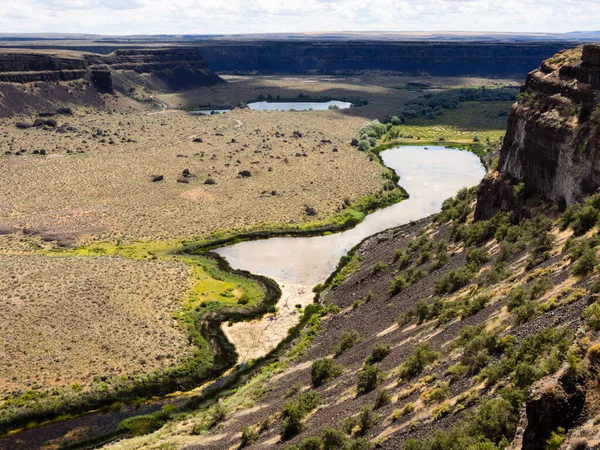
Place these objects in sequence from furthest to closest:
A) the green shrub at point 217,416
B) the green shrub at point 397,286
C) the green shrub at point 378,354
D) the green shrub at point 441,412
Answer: the green shrub at point 397,286, the green shrub at point 217,416, the green shrub at point 378,354, the green shrub at point 441,412

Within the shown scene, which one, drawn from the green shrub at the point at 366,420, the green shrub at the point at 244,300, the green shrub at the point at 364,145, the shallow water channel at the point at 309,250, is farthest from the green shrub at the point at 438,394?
the green shrub at the point at 364,145

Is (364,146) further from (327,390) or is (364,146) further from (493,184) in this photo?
(327,390)

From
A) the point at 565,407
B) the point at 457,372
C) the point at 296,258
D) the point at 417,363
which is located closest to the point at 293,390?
the point at 417,363

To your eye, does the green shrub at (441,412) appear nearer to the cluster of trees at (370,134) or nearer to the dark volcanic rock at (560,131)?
the dark volcanic rock at (560,131)

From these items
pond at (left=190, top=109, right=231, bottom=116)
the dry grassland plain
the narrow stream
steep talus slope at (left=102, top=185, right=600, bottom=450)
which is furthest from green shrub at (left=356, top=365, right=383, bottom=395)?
pond at (left=190, top=109, right=231, bottom=116)

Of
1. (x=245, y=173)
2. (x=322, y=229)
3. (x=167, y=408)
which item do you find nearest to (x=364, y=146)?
(x=245, y=173)

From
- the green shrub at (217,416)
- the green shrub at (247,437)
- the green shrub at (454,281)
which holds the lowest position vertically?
the green shrub at (217,416)
